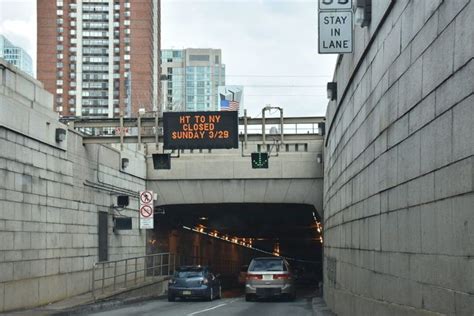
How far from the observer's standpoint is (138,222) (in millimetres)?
30578

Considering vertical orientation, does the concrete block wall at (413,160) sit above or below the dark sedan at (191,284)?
above

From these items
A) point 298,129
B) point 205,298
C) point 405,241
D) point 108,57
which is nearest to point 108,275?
point 205,298

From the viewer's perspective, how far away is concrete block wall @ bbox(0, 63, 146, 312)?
56.9 feet

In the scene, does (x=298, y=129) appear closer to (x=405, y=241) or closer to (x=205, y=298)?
(x=205, y=298)

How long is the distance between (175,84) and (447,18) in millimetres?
136313

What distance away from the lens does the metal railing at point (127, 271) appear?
24.5 metres

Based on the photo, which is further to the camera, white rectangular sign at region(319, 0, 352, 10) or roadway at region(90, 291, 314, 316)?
roadway at region(90, 291, 314, 316)

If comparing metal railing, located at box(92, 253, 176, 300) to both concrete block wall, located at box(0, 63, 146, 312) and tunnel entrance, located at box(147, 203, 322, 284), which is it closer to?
concrete block wall, located at box(0, 63, 146, 312)

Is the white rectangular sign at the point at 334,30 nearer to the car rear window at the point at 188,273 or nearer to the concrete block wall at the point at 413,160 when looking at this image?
the concrete block wall at the point at 413,160

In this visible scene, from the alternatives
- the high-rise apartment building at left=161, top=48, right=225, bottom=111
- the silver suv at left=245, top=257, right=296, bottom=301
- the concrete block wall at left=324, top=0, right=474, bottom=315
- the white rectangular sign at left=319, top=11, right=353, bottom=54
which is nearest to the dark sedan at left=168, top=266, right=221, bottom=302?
the silver suv at left=245, top=257, right=296, bottom=301

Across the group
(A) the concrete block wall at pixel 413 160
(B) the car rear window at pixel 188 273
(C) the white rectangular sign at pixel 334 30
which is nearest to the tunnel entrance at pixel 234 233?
(B) the car rear window at pixel 188 273

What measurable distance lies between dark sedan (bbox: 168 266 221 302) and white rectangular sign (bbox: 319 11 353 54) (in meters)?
15.8

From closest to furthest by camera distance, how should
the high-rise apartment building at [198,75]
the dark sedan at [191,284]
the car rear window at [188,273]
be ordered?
1. the dark sedan at [191,284]
2. the car rear window at [188,273]
3. the high-rise apartment building at [198,75]

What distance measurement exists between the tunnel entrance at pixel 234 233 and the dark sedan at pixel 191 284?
4709 mm
